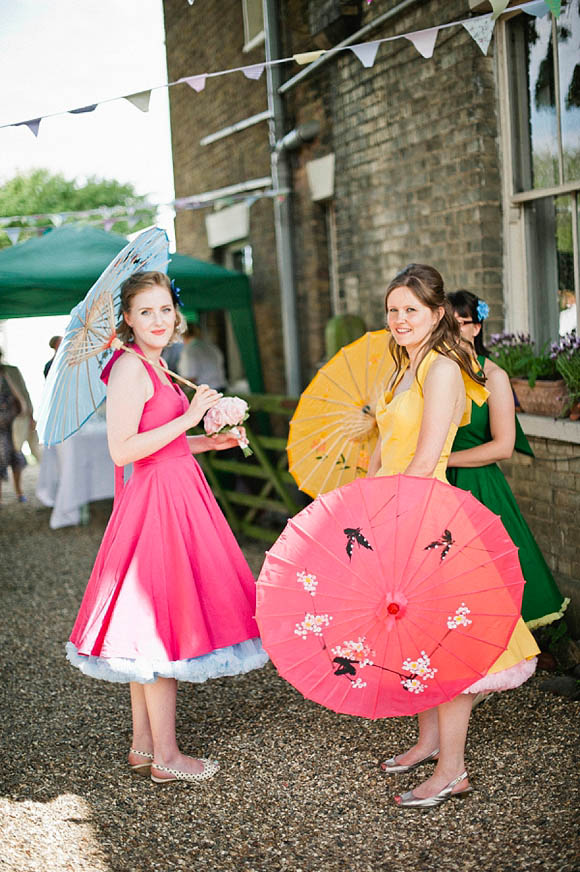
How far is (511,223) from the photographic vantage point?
523 centimetres

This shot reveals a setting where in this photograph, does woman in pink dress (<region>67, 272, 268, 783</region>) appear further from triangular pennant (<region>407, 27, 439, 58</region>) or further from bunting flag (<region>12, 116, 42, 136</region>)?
triangular pennant (<region>407, 27, 439, 58</region>)

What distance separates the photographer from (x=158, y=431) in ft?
10.5

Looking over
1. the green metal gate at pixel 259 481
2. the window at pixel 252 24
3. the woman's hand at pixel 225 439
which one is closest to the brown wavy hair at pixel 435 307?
the woman's hand at pixel 225 439

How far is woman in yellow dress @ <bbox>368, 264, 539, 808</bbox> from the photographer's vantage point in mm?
2920

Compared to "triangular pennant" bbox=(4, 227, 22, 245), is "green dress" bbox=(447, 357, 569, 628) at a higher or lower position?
lower

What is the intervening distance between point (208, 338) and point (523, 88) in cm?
750

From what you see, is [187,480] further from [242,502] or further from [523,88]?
[242,502]

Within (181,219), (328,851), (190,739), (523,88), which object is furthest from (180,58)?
(328,851)

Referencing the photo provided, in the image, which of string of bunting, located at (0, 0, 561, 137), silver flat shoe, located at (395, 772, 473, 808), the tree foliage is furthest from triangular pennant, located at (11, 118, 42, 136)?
the tree foliage

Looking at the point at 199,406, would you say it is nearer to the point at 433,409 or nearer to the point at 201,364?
the point at 433,409

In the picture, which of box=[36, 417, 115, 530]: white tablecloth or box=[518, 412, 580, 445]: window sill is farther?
box=[36, 417, 115, 530]: white tablecloth

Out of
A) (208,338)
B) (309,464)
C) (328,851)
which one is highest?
(208,338)

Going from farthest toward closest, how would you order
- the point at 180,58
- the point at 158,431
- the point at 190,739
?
1. the point at 180,58
2. the point at 190,739
3. the point at 158,431

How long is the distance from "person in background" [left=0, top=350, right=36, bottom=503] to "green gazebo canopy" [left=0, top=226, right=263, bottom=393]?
2144 mm
